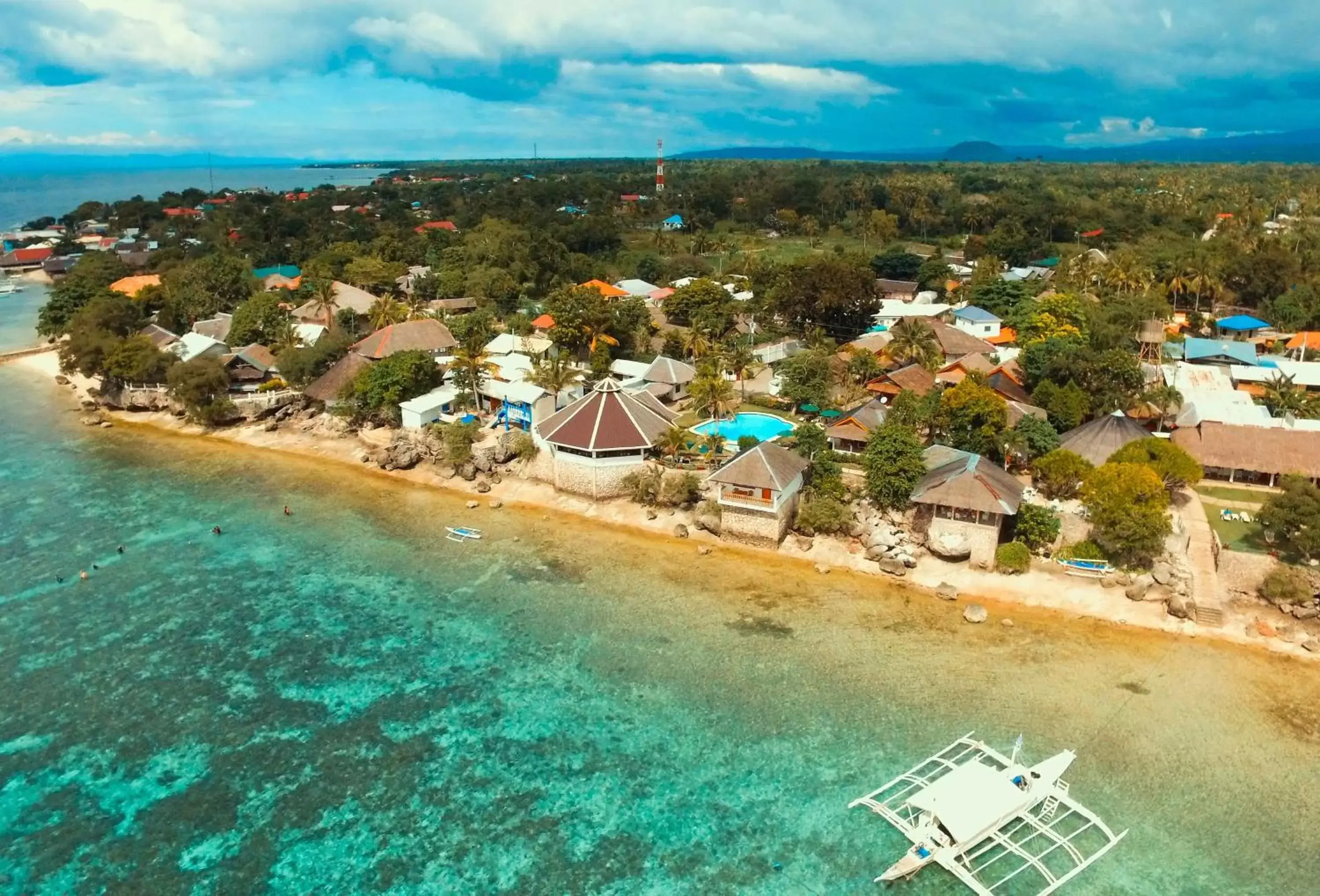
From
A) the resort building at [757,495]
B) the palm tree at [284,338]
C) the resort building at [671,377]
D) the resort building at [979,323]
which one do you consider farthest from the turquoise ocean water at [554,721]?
the resort building at [979,323]

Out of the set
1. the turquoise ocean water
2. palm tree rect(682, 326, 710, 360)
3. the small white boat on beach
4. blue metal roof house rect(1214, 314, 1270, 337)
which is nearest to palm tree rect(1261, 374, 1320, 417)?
blue metal roof house rect(1214, 314, 1270, 337)

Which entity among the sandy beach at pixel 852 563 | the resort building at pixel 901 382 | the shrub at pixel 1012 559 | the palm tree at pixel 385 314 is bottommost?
the sandy beach at pixel 852 563

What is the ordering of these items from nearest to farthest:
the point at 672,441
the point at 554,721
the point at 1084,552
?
1. the point at 554,721
2. the point at 1084,552
3. the point at 672,441

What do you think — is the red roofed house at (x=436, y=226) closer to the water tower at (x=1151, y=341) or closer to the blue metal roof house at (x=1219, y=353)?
the water tower at (x=1151, y=341)

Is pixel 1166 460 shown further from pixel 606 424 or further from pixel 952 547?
pixel 606 424

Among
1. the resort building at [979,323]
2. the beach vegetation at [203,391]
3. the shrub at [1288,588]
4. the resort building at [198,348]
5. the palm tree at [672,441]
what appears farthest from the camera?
the resort building at [979,323]

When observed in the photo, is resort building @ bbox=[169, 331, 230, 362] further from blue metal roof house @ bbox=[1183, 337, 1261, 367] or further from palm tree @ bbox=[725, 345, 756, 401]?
blue metal roof house @ bbox=[1183, 337, 1261, 367]

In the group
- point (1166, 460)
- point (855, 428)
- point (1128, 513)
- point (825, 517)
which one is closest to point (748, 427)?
point (855, 428)
